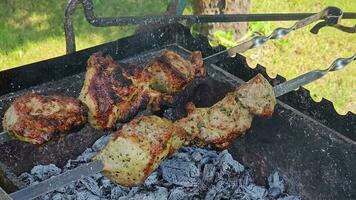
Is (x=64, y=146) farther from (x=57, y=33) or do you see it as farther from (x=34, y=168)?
(x=57, y=33)

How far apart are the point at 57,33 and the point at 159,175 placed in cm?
354

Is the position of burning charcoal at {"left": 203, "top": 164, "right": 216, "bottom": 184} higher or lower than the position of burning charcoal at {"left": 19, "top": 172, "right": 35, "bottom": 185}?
lower

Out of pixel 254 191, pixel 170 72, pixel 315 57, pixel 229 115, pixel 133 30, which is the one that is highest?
pixel 170 72

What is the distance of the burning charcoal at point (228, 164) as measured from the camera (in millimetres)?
3361

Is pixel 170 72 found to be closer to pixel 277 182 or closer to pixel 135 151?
pixel 135 151

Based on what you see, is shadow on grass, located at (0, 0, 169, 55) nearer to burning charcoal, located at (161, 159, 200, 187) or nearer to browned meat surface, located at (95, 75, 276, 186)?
burning charcoal, located at (161, 159, 200, 187)

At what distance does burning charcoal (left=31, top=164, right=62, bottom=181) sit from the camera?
10.9 ft

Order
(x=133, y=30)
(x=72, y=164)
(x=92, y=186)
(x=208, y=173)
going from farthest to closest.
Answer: (x=133, y=30), (x=72, y=164), (x=208, y=173), (x=92, y=186)

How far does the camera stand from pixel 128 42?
Result: 3.60 m

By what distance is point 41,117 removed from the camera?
8.48ft

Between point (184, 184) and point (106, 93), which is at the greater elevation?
point (106, 93)

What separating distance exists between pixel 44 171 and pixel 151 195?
0.66m

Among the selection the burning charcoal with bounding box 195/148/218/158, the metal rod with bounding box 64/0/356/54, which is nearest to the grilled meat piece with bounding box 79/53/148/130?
the metal rod with bounding box 64/0/356/54

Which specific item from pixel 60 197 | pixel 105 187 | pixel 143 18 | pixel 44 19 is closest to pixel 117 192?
pixel 105 187
